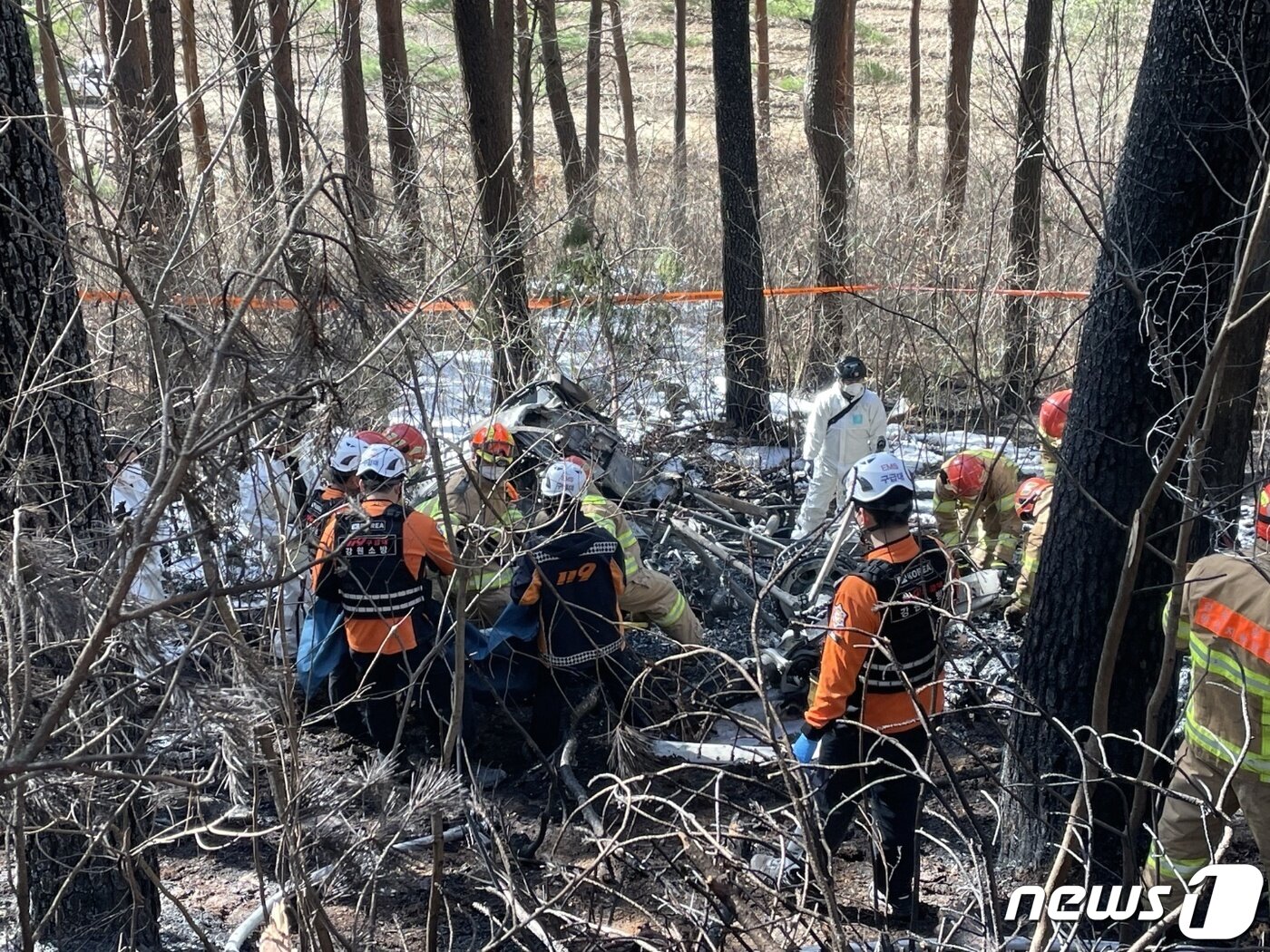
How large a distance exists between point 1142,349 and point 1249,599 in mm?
897

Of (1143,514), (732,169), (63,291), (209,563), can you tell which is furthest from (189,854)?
(732,169)

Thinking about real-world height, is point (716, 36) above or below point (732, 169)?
above

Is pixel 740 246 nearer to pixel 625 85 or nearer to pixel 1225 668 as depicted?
pixel 1225 668

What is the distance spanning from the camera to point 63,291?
4160 mm

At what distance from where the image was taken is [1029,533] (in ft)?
21.3

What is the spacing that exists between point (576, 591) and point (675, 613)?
896 mm

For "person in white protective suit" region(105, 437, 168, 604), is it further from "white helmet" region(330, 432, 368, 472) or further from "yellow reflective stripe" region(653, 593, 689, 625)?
"yellow reflective stripe" region(653, 593, 689, 625)

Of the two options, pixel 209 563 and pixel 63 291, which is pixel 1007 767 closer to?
pixel 209 563

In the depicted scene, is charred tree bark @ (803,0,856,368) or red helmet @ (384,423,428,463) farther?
charred tree bark @ (803,0,856,368)

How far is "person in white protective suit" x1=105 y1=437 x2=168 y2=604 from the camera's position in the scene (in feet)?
11.4

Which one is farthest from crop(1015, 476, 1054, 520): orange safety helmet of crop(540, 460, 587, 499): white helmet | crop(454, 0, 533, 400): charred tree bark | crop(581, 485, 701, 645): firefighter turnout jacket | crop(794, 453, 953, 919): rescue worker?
crop(454, 0, 533, 400): charred tree bark

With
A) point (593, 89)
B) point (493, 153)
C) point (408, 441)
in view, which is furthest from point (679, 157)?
point (408, 441)

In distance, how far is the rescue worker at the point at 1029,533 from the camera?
20.6 ft

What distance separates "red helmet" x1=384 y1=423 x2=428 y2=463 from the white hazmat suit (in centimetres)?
252
